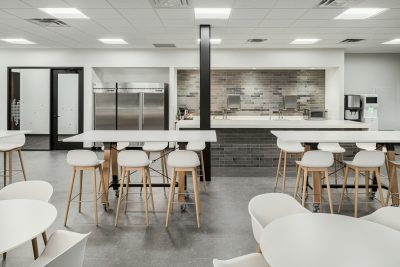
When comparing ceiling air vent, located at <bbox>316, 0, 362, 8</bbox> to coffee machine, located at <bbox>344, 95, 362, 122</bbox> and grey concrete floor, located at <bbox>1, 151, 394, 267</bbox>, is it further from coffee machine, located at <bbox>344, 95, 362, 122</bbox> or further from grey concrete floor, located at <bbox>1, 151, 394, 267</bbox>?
coffee machine, located at <bbox>344, 95, 362, 122</bbox>

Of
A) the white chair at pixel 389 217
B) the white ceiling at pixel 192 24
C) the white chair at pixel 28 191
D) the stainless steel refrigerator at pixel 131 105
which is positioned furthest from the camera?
the stainless steel refrigerator at pixel 131 105

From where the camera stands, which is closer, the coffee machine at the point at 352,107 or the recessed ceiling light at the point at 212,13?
the recessed ceiling light at the point at 212,13

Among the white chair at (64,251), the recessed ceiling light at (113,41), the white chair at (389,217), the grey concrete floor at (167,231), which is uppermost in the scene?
the recessed ceiling light at (113,41)

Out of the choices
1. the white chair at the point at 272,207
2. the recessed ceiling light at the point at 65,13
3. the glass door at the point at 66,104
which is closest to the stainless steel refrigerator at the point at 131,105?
the glass door at the point at 66,104

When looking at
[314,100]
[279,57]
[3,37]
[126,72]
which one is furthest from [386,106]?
[3,37]

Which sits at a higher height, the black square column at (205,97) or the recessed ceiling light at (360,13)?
the recessed ceiling light at (360,13)

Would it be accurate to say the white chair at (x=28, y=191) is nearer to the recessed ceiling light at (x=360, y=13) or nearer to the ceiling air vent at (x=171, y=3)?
the ceiling air vent at (x=171, y=3)

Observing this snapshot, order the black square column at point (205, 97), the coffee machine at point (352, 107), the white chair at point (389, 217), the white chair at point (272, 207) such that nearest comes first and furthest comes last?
1. the white chair at point (389, 217)
2. the white chair at point (272, 207)
3. the black square column at point (205, 97)
4. the coffee machine at point (352, 107)

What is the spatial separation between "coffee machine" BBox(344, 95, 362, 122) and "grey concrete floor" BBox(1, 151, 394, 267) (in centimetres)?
500

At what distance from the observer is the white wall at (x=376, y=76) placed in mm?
10305

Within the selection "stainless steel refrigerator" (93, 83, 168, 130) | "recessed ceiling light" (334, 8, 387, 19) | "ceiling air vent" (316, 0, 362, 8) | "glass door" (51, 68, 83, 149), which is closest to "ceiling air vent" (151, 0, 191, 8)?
"ceiling air vent" (316, 0, 362, 8)

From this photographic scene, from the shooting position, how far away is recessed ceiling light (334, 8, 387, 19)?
5.47m

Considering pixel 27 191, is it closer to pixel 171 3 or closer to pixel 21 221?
pixel 21 221

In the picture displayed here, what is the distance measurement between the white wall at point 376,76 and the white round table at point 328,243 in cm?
946
